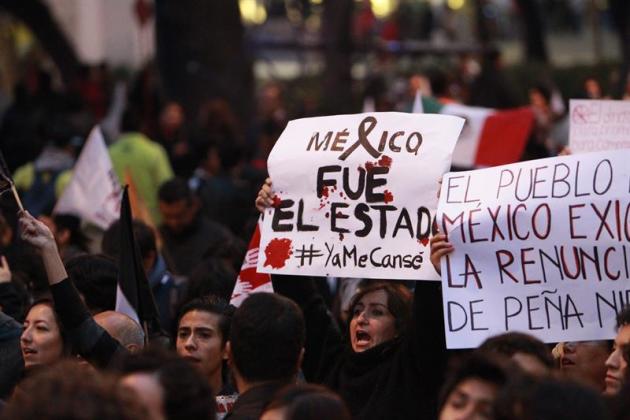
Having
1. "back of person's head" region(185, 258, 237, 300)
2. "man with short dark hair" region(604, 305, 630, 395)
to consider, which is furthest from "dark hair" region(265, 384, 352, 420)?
"back of person's head" region(185, 258, 237, 300)

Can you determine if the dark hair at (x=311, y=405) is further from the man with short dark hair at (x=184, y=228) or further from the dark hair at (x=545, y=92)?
the dark hair at (x=545, y=92)

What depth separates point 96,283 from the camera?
766cm

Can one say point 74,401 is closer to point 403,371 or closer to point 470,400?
point 470,400

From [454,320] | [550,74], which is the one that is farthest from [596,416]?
[550,74]

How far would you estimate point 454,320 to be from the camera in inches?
254

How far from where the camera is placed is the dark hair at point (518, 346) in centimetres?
546

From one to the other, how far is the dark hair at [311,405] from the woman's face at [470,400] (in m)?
0.30

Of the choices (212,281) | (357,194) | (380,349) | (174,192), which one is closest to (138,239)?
(212,281)

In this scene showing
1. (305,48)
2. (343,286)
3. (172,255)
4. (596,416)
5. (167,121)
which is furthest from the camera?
(305,48)

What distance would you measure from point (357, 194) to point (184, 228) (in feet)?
13.1

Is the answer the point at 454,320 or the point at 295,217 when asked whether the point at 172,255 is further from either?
the point at 454,320

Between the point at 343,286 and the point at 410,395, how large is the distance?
100 inches

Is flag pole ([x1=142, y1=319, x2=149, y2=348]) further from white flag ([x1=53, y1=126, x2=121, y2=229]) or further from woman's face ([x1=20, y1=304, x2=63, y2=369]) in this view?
white flag ([x1=53, y1=126, x2=121, y2=229])

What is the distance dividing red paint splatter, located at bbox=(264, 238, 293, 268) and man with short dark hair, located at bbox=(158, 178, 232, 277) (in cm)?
363
